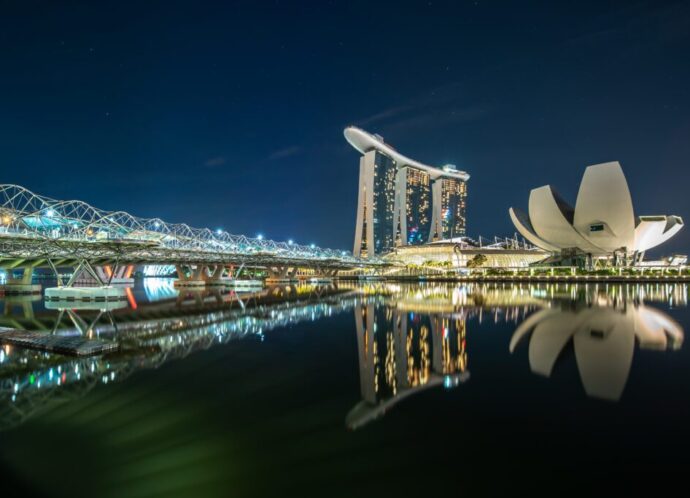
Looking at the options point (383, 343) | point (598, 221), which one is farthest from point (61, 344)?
point (598, 221)

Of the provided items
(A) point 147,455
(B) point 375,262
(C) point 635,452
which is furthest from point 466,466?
(B) point 375,262

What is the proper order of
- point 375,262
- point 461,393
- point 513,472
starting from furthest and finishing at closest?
point 375,262
point 461,393
point 513,472

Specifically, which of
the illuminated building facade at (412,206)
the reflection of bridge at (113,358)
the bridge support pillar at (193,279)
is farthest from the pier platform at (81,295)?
the illuminated building facade at (412,206)

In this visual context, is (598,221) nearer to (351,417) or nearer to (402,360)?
(402,360)

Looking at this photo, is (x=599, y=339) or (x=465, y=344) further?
(x=599, y=339)

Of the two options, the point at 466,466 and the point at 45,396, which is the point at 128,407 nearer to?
the point at 45,396

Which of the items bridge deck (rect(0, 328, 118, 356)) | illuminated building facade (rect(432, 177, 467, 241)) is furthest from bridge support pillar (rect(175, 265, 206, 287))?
illuminated building facade (rect(432, 177, 467, 241))
